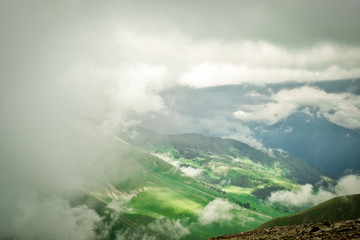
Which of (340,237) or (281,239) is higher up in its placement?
(340,237)

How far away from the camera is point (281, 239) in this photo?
33781mm

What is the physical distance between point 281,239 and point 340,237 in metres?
9.51

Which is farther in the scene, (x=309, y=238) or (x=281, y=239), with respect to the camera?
(x=281, y=239)

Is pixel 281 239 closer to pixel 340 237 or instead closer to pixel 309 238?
pixel 309 238

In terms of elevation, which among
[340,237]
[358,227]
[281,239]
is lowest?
[281,239]

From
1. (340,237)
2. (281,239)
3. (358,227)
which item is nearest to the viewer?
(340,237)

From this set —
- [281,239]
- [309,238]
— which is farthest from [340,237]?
[281,239]

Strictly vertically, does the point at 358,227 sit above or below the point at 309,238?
above

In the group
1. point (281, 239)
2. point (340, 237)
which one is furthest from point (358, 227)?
point (281, 239)

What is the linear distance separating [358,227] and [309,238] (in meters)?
6.17

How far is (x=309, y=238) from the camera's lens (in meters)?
29.2

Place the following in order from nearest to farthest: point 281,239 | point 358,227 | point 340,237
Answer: point 340,237, point 358,227, point 281,239

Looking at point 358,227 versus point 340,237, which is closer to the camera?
point 340,237

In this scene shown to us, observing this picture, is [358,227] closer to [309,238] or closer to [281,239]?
[309,238]
